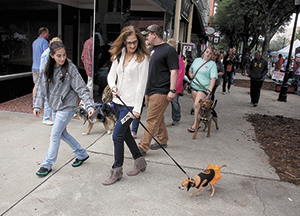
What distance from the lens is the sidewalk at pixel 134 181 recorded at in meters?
2.82

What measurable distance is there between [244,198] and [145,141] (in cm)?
168

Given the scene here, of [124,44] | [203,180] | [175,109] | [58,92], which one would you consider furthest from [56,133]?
[175,109]

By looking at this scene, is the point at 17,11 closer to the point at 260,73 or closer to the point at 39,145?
the point at 39,145

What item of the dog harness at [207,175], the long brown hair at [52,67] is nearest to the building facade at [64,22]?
the long brown hair at [52,67]

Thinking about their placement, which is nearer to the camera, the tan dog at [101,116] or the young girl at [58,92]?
the young girl at [58,92]

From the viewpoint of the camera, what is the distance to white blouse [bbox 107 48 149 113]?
3.11 metres

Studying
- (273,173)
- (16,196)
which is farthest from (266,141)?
(16,196)

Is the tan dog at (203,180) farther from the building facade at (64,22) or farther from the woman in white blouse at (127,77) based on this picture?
the building facade at (64,22)

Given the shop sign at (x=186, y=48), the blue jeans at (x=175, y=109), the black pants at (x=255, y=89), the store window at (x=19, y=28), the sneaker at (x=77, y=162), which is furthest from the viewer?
the shop sign at (x=186, y=48)

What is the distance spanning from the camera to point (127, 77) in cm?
313

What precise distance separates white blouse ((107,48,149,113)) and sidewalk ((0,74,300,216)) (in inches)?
42.9

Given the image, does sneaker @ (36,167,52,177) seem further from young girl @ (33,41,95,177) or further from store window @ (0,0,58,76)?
store window @ (0,0,58,76)

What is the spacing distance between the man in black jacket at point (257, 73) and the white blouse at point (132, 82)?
6.97 metres

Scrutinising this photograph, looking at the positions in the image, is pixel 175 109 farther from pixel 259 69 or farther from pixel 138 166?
pixel 259 69
